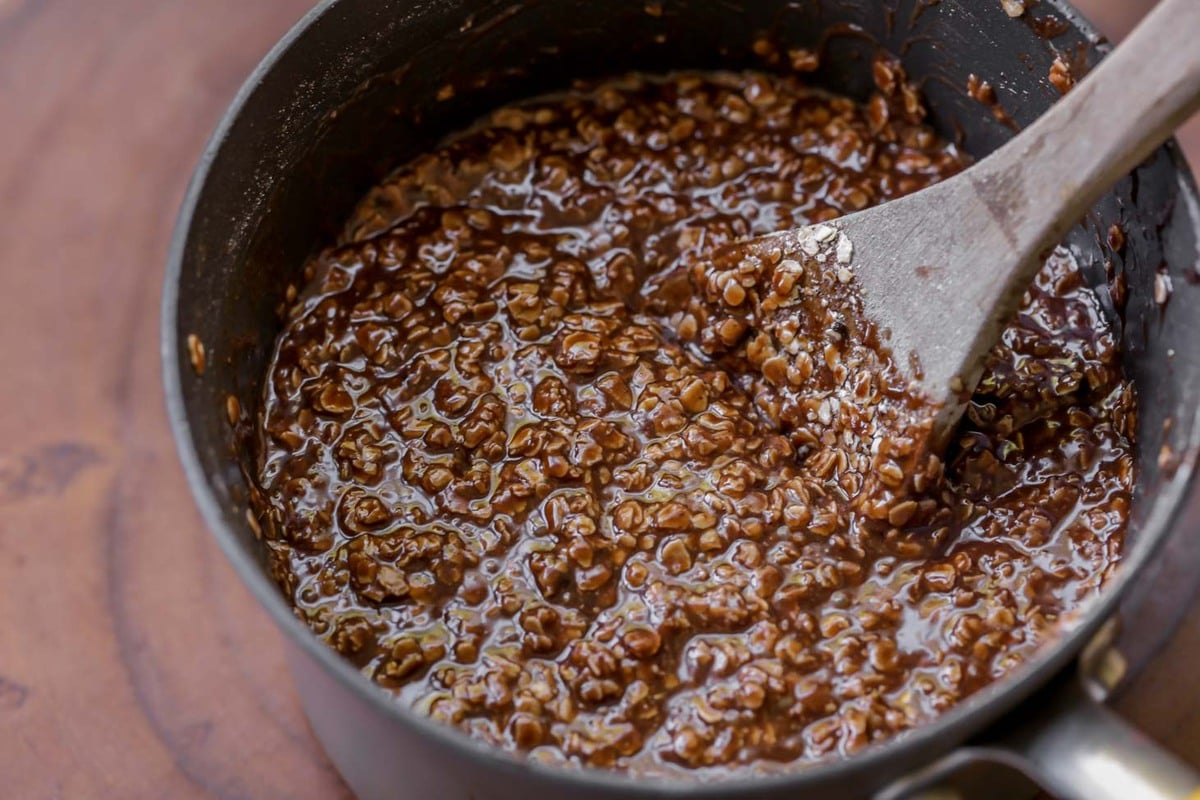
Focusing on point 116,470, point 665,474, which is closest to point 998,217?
point 665,474

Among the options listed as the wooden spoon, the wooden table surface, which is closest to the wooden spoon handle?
the wooden spoon

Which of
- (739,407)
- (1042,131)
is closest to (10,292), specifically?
(739,407)

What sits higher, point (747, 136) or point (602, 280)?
point (747, 136)

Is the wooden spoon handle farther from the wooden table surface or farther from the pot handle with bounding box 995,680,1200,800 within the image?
the wooden table surface

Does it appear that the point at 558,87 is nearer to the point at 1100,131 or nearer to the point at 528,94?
the point at 528,94

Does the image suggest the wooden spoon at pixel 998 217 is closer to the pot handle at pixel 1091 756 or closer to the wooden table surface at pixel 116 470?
Result: the pot handle at pixel 1091 756

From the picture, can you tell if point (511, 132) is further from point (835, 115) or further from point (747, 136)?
point (835, 115)
